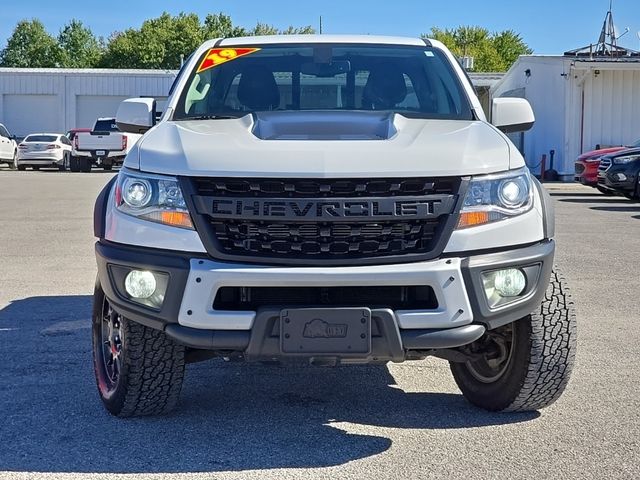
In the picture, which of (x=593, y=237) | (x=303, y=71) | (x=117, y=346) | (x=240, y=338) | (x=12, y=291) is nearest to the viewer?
(x=240, y=338)

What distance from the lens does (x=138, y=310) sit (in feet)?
13.2

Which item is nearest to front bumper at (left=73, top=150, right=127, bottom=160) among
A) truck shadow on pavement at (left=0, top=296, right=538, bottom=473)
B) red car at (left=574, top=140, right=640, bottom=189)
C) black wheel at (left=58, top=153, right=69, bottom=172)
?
black wheel at (left=58, top=153, right=69, bottom=172)

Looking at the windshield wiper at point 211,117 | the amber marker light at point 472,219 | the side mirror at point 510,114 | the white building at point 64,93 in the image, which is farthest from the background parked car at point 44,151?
the amber marker light at point 472,219

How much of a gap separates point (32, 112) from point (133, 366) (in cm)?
4366

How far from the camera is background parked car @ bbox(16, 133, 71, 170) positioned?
33594 millimetres

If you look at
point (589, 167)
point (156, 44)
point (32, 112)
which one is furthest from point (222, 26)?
point (589, 167)

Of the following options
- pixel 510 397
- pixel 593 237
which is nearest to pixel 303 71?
pixel 510 397

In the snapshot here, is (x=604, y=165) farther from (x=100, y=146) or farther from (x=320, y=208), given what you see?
(x=100, y=146)

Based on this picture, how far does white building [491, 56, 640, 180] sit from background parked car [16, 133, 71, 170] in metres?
16.9

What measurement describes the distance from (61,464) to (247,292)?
1053mm

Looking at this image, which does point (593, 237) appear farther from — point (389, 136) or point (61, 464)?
point (61, 464)

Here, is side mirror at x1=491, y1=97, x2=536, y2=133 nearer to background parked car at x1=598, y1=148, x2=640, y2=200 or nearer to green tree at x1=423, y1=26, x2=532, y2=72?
background parked car at x1=598, y1=148, x2=640, y2=200

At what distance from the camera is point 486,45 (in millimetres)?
93875

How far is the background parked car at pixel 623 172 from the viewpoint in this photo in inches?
727
